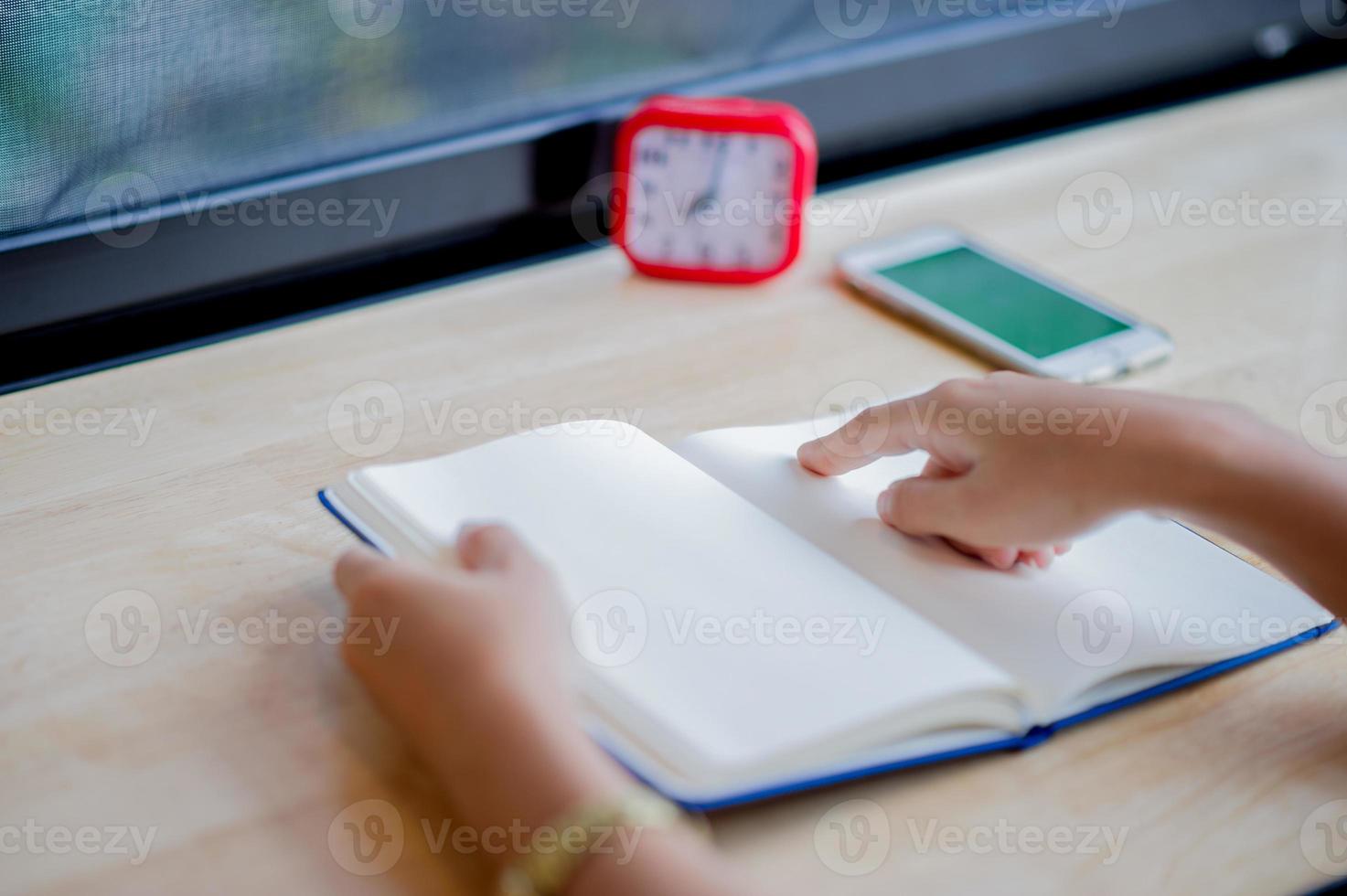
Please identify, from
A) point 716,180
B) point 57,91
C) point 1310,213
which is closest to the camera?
point 57,91

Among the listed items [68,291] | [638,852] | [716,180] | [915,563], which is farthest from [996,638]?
[68,291]

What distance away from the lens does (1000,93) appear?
1.24 meters

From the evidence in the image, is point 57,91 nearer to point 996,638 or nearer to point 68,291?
point 68,291

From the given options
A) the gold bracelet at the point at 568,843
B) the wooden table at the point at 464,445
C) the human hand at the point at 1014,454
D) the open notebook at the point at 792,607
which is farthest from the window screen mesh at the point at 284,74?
the gold bracelet at the point at 568,843

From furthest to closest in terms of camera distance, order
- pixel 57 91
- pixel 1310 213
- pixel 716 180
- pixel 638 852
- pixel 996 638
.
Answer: pixel 1310 213 < pixel 716 180 < pixel 57 91 < pixel 996 638 < pixel 638 852

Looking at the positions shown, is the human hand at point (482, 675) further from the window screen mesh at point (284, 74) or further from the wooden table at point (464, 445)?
the window screen mesh at point (284, 74)

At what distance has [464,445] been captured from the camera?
0.79m

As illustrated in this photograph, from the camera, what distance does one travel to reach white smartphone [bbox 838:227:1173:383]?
0.89 metres

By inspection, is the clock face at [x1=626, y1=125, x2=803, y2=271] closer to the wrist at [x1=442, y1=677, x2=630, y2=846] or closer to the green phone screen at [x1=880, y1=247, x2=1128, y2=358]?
the green phone screen at [x1=880, y1=247, x2=1128, y2=358]

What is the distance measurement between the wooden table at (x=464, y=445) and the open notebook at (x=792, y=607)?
1.1 inches

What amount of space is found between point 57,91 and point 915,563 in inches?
23.2

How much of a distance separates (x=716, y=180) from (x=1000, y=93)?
414 mm

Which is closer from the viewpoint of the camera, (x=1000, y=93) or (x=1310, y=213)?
(x=1310, y=213)

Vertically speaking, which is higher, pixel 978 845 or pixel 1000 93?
pixel 1000 93
